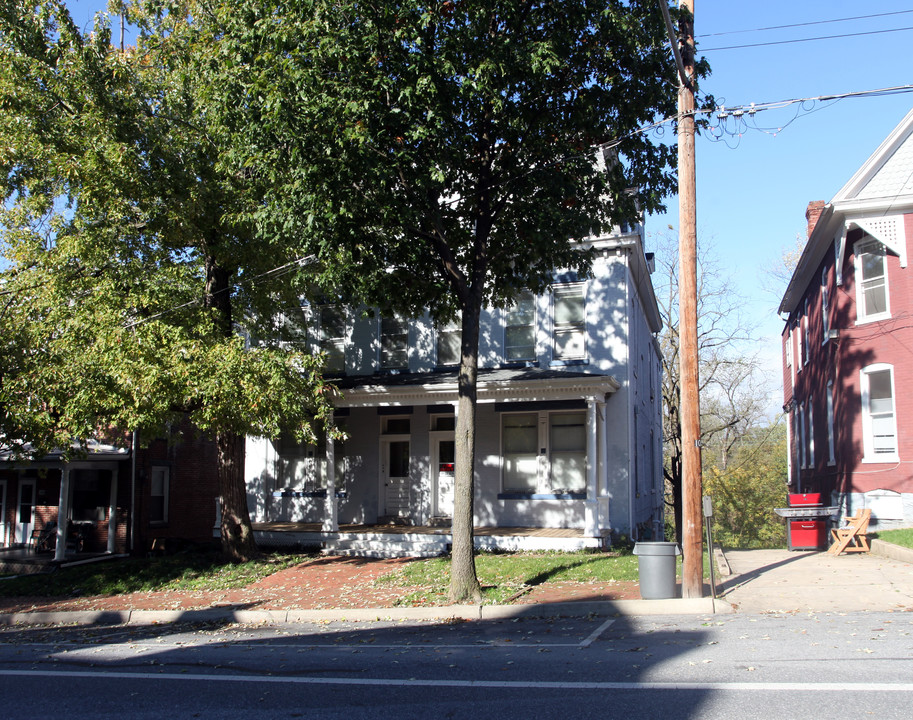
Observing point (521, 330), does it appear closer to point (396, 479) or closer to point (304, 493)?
point (396, 479)

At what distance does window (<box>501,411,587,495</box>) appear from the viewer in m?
18.9

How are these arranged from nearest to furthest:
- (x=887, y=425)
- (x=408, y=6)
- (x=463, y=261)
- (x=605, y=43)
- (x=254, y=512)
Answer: (x=408, y=6)
(x=605, y=43)
(x=463, y=261)
(x=887, y=425)
(x=254, y=512)

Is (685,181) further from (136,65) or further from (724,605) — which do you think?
(136,65)

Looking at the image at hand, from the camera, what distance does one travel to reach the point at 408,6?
36.6 feet

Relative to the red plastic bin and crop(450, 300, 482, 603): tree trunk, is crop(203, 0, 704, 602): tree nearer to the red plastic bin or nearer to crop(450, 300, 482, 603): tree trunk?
crop(450, 300, 482, 603): tree trunk

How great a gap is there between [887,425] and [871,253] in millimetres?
4070

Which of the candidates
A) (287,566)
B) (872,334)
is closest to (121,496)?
(287,566)

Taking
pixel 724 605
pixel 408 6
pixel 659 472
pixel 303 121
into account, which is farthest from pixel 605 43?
pixel 659 472

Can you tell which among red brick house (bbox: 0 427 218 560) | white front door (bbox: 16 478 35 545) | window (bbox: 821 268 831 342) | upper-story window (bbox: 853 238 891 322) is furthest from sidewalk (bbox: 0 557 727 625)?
window (bbox: 821 268 831 342)

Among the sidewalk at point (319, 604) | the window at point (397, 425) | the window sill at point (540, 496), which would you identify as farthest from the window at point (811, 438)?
the sidewalk at point (319, 604)

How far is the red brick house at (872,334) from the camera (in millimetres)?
17219

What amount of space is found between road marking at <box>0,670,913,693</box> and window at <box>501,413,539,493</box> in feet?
39.9

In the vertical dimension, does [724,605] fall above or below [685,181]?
below

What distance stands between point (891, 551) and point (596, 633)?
8572 mm
